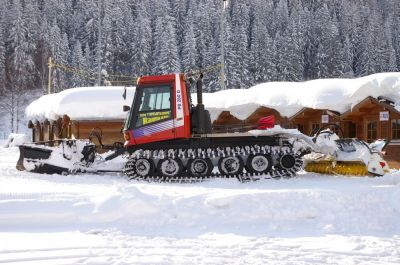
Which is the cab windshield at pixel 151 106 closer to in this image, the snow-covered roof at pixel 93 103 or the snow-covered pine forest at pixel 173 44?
the snow-covered roof at pixel 93 103

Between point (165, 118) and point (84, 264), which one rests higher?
point (165, 118)

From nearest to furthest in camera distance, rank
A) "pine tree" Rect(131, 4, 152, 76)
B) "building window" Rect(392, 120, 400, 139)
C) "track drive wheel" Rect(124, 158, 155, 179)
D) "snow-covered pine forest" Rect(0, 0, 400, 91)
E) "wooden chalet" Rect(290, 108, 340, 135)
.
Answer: "track drive wheel" Rect(124, 158, 155, 179), "building window" Rect(392, 120, 400, 139), "wooden chalet" Rect(290, 108, 340, 135), "snow-covered pine forest" Rect(0, 0, 400, 91), "pine tree" Rect(131, 4, 152, 76)

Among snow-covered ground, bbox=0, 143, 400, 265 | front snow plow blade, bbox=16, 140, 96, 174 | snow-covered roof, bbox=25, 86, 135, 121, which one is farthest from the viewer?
snow-covered roof, bbox=25, 86, 135, 121

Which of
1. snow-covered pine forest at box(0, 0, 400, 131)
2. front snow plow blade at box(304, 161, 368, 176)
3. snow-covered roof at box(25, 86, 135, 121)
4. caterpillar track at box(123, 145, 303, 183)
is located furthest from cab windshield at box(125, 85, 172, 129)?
snow-covered pine forest at box(0, 0, 400, 131)

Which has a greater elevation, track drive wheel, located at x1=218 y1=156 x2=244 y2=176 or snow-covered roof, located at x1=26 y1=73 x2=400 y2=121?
snow-covered roof, located at x1=26 y1=73 x2=400 y2=121

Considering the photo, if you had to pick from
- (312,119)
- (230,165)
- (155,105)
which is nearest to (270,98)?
(312,119)

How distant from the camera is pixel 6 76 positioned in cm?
7412

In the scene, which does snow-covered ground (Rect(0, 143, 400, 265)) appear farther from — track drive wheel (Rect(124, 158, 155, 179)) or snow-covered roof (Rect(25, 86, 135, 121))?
snow-covered roof (Rect(25, 86, 135, 121))

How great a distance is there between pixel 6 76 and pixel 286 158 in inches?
2845

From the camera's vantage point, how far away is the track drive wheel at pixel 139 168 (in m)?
11.6

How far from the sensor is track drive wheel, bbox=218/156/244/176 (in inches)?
452

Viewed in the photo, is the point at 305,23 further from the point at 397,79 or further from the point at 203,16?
the point at 397,79

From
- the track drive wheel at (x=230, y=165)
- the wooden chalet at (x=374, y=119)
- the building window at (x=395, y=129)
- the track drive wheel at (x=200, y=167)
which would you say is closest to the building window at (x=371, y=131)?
the wooden chalet at (x=374, y=119)

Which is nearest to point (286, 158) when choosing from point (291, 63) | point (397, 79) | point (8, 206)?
point (8, 206)
